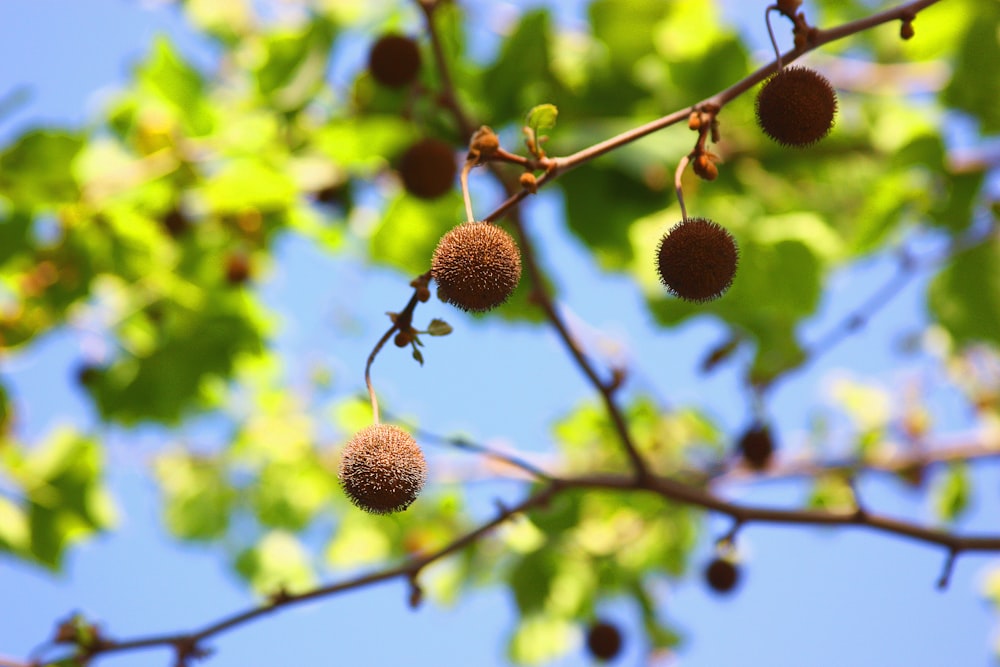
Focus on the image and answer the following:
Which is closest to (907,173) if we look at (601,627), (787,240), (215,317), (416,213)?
(787,240)

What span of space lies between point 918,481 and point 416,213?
3.06m

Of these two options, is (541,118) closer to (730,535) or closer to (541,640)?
(730,535)

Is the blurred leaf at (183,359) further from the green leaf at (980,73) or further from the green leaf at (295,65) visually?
the green leaf at (980,73)

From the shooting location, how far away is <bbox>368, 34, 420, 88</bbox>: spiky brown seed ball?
2.74 metres

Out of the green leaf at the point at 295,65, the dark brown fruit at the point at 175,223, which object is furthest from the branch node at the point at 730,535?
the dark brown fruit at the point at 175,223

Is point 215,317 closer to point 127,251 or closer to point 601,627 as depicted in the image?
point 127,251

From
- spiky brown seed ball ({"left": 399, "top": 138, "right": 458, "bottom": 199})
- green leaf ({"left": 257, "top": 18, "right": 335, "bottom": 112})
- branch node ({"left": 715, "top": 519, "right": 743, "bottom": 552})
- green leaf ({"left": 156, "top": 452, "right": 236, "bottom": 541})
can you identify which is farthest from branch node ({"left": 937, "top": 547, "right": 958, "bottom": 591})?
green leaf ({"left": 156, "top": 452, "right": 236, "bottom": 541})

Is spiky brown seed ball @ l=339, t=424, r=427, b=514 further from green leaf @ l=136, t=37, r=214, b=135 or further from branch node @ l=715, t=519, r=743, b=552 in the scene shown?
green leaf @ l=136, t=37, r=214, b=135

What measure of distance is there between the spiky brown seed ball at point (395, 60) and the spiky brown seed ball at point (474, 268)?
1.58 meters

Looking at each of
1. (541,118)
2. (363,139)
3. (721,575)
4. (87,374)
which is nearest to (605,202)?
(363,139)

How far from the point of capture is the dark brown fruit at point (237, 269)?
391 cm

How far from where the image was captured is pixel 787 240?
323cm

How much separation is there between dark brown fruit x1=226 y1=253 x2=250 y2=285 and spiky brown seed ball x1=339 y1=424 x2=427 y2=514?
2.71 m

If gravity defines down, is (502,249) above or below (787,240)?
below
